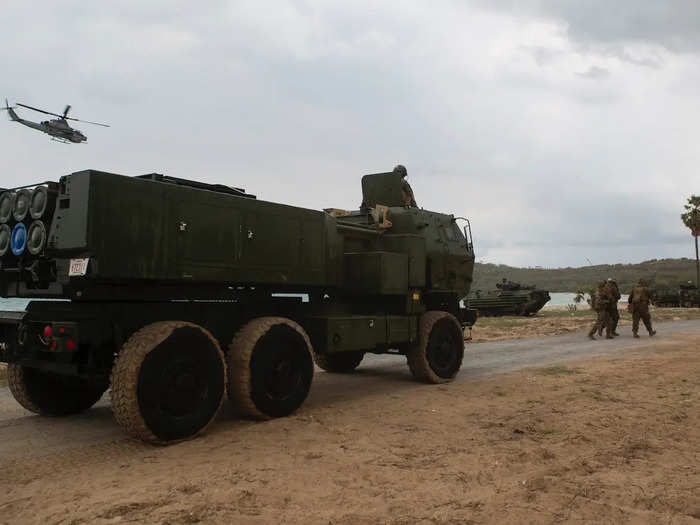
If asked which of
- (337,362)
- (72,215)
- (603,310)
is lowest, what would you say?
(337,362)

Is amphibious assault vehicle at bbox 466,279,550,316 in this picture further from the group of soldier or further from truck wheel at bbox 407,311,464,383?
truck wheel at bbox 407,311,464,383

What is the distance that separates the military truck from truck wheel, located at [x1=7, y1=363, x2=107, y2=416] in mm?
13

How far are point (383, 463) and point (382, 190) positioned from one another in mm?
6152

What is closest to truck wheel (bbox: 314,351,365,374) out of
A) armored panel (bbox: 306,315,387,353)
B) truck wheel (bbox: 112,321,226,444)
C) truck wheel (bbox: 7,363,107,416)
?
armored panel (bbox: 306,315,387,353)

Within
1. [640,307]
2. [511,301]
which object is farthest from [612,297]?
[511,301]

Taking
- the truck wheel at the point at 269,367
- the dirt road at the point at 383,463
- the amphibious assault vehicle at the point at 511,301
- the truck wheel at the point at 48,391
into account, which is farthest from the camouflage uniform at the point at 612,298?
the truck wheel at the point at 48,391

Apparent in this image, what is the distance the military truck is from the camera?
5.41 meters

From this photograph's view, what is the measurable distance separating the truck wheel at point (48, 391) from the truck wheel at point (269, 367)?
197 centimetres

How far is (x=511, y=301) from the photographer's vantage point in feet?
102

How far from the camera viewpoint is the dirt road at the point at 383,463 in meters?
3.87

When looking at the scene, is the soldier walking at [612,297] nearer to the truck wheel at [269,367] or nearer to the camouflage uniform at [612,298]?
the camouflage uniform at [612,298]

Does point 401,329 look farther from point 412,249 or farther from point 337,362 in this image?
point 337,362

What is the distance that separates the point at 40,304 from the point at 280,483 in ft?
10.9

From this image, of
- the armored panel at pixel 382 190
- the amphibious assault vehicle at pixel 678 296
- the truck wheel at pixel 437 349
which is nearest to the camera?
the truck wheel at pixel 437 349
